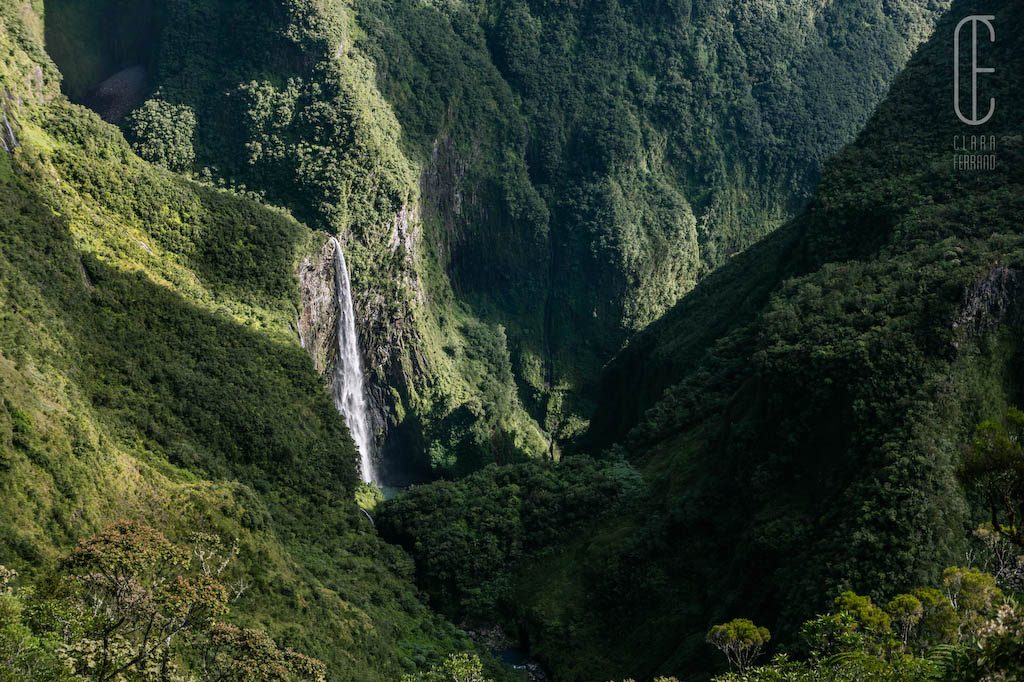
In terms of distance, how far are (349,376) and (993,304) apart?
119ft

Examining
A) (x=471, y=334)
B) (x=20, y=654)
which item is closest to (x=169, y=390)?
(x=20, y=654)

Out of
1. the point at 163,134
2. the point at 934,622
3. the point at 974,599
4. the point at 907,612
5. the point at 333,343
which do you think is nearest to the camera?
the point at 974,599

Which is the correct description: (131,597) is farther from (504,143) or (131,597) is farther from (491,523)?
(504,143)

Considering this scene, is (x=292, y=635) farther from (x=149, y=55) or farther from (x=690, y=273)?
(x=690, y=273)

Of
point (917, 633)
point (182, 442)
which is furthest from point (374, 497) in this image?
point (917, 633)

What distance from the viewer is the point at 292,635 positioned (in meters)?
36.8

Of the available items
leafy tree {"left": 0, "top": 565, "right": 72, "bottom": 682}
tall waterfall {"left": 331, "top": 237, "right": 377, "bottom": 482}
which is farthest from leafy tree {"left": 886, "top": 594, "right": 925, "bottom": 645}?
tall waterfall {"left": 331, "top": 237, "right": 377, "bottom": 482}

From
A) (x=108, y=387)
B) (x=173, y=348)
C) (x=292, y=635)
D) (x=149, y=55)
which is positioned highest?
(x=149, y=55)

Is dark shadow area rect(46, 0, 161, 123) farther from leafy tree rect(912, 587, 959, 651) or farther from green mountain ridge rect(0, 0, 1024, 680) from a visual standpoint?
leafy tree rect(912, 587, 959, 651)

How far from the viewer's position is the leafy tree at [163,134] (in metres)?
67.1

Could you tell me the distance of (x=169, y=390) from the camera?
1866 inches

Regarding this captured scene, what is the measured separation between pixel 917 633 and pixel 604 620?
68.8 ft

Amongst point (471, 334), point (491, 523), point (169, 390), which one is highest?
point (471, 334)

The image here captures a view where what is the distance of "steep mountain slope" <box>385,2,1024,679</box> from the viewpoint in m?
37.6
